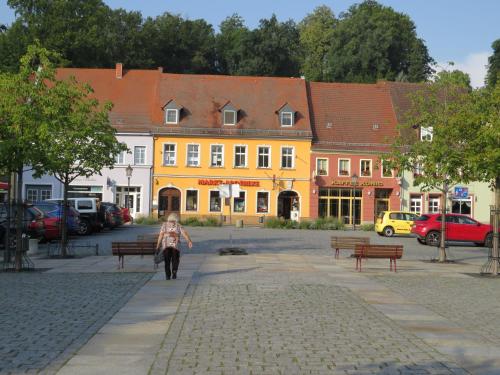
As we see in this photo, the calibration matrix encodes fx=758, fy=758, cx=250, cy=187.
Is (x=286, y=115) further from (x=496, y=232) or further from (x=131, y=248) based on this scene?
(x=131, y=248)

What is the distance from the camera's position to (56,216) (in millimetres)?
31031

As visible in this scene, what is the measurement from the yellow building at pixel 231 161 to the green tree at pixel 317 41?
23455 millimetres

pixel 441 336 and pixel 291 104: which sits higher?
pixel 291 104

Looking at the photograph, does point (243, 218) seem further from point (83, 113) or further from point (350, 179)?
point (83, 113)

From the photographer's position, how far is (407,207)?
195 feet

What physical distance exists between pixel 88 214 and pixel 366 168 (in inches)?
1093

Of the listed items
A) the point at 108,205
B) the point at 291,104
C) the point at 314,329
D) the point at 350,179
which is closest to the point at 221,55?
the point at 291,104

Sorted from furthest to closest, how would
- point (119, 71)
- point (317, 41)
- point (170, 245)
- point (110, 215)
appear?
1. point (317, 41)
2. point (119, 71)
3. point (110, 215)
4. point (170, 245)

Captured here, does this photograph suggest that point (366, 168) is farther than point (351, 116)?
No

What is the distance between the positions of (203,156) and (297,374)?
5140 cm

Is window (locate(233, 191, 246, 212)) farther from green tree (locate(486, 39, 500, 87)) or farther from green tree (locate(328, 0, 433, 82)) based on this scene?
green tree (locate(486, 39, 500, 87))

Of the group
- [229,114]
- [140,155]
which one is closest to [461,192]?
[229,114]

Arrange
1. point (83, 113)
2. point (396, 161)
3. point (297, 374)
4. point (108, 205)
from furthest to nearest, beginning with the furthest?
point (108, 205) → point (396, 161) → point (83, 113) → point (297, 374)

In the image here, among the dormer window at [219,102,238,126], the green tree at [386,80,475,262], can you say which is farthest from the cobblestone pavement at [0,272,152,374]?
the dormer window at [219,102,238,126]
